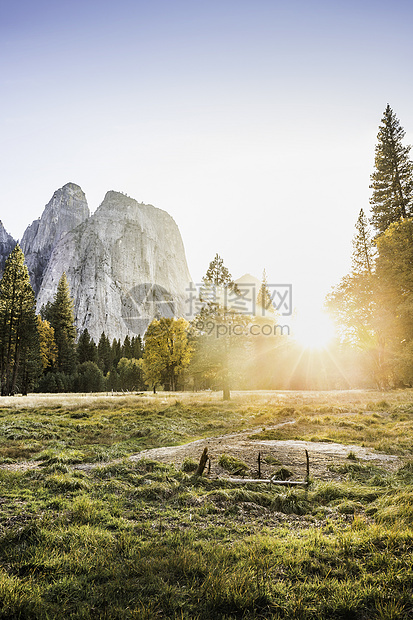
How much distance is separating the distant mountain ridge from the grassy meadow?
12925 cm

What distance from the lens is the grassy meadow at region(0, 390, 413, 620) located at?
158 inches

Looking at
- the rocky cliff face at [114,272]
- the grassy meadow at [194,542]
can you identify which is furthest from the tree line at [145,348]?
the rocky cliff face at [114,272]

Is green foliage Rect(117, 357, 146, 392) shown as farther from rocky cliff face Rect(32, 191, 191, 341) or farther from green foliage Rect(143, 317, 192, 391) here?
rocky cliff face Rect(32, 191, 191, 341)

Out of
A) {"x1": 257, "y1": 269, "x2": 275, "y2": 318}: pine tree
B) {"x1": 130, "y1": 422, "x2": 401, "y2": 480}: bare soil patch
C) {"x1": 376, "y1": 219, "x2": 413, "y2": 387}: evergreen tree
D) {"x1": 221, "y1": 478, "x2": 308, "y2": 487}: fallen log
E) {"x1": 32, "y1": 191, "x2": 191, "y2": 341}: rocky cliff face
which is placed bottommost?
{"x1": 130, "y1": 422, "x2": 401, "y2": 480}: bare soil patch

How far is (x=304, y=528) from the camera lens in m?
6.34

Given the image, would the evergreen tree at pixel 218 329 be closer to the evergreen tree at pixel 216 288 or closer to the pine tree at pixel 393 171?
the evergreen tree at pixel 216 288

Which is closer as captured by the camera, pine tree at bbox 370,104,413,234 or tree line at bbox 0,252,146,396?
pine tree at bbox 370,104,413,234

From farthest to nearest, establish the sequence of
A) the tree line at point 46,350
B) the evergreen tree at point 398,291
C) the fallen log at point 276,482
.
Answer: the tree line at point 46,350 → the evergreen tree at point 398,291 → the fallen log at point 276,482

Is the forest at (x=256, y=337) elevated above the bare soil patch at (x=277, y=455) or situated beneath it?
elevated above

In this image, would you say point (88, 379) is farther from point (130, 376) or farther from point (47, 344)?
point (130, 376)

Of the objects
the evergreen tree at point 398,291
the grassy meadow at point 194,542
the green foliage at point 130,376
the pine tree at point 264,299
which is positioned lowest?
the green foliage at point 130,376

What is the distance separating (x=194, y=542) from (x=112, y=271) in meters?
162

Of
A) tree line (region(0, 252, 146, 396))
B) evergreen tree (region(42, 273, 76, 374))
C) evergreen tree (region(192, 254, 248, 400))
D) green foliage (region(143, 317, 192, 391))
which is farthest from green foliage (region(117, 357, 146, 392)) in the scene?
evergreen tree (region(192, 254, 248, 400))

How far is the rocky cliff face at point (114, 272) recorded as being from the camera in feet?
456
